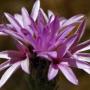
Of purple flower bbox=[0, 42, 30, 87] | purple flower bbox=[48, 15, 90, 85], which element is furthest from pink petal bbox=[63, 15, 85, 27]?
purple flower bbox=[0, 42, 30, 87]

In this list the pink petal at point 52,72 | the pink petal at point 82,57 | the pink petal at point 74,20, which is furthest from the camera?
the pink petal at point 74,20

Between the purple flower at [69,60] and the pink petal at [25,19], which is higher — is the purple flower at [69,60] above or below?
below

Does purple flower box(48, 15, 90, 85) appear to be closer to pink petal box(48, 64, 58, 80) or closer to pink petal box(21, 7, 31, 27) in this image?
pink petal box(48, 64, 58, 80)

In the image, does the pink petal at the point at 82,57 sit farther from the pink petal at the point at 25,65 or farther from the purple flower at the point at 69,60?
the pink petal at the point at 25,65

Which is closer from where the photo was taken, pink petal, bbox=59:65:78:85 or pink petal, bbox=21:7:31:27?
pink petal, bbox=59:65:78:85

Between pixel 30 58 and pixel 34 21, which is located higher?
pixel 34 21

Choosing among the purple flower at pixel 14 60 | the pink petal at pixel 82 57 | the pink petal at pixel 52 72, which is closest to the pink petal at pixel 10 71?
the purple flower at pixel 14 60

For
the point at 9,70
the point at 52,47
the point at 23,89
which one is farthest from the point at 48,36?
the point at 23,89

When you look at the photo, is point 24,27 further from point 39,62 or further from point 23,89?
point 23,89
